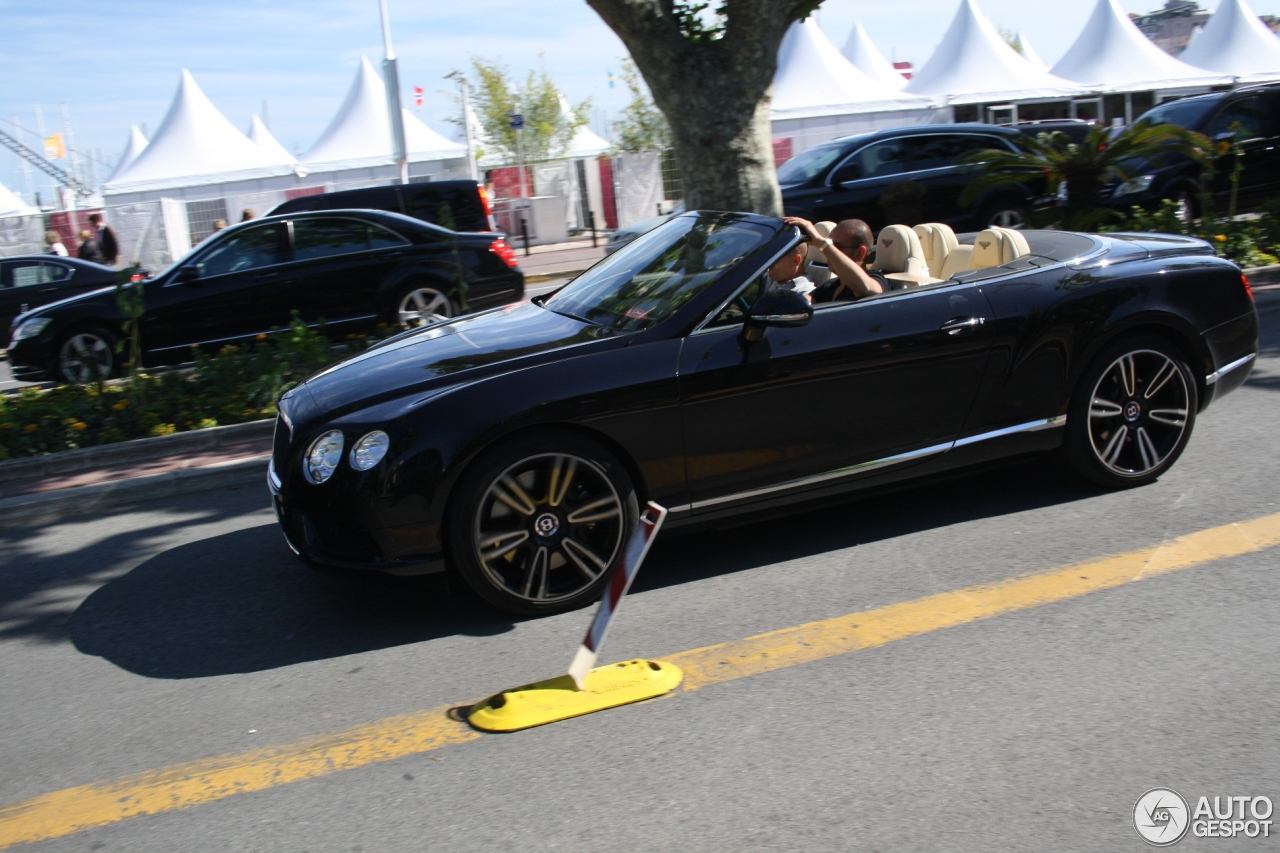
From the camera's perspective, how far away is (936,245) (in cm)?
578

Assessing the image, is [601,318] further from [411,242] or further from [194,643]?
[411,242]

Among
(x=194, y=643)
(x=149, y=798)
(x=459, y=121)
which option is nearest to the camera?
(x=149, y=798)

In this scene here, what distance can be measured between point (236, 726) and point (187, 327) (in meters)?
7.72

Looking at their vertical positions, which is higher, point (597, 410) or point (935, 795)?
point (597, 410)

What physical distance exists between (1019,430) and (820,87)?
2538cm

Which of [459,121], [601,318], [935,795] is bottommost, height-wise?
[935,795]

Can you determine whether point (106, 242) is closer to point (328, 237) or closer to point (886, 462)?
point (328, 237)

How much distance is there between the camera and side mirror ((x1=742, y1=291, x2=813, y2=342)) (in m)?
4.40

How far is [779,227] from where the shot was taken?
4.79 meters

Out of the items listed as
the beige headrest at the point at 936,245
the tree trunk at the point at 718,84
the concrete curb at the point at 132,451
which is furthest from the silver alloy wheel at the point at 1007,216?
the concrete curb at the point at 132,451

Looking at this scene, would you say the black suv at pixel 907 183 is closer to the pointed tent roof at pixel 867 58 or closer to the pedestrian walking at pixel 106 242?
the pedestrian walking at pixel 106 242

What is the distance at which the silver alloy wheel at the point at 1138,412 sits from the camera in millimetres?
5117

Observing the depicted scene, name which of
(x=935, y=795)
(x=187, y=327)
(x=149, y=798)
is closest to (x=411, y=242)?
(x=187, y=327)

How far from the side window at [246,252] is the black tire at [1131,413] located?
832 centimetres
